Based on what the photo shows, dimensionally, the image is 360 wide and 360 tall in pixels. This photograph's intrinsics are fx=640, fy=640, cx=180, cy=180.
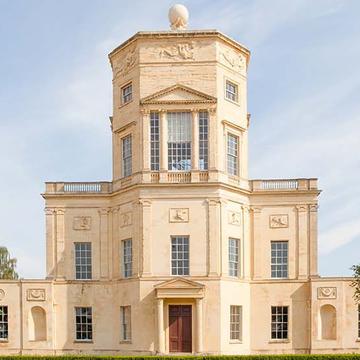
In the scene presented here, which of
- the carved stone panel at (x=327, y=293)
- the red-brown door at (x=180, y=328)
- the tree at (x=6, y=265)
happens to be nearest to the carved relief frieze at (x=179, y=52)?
the red-brown door at (x=180, y=328)

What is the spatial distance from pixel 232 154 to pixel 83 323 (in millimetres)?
13350

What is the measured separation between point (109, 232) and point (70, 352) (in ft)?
24.0

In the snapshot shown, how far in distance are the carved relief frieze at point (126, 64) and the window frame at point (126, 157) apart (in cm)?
389

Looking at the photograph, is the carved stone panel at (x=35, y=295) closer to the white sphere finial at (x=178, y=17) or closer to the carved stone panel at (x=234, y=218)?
the carved stone panel at (x=234, y=218)

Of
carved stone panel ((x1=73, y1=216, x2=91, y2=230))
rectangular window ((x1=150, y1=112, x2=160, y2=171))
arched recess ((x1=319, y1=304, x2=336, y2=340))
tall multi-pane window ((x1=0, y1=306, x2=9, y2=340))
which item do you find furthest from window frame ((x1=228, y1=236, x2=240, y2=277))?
tall multi-pane window ((x1=0, y1=306, x2=9, y2=340))

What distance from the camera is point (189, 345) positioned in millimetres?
34750

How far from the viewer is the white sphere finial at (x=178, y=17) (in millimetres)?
38438

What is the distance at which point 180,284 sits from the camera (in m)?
34.5

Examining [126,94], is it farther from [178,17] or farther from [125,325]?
[125,325]

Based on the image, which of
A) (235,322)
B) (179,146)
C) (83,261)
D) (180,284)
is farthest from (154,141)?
(235,322)

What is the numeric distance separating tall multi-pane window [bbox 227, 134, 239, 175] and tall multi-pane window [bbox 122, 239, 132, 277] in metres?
7.27

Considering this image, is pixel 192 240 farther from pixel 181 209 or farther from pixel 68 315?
pixel 68 315

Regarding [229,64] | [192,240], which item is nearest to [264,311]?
[192,240]

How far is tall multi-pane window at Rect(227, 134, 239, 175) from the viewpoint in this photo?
37.5m
